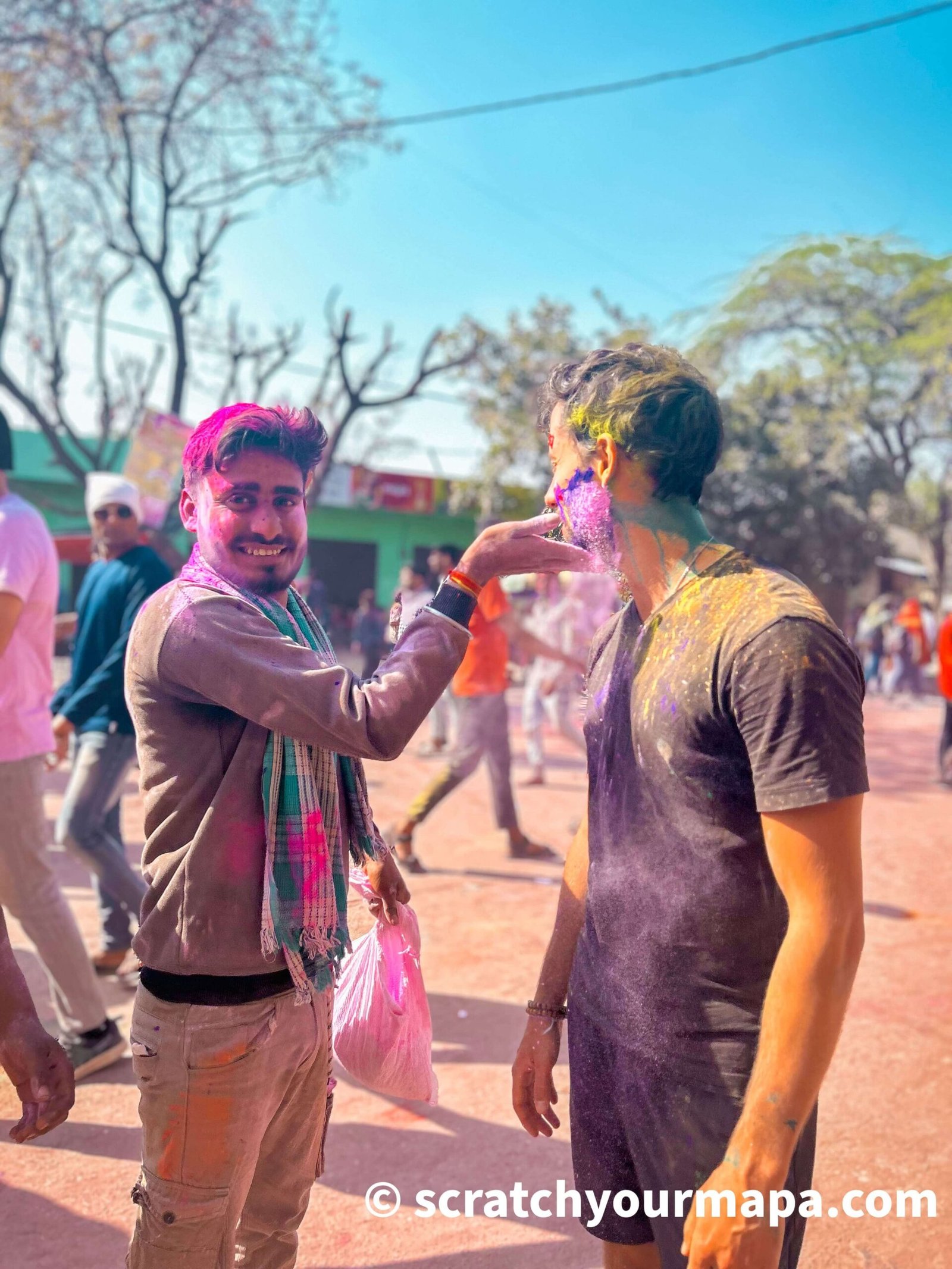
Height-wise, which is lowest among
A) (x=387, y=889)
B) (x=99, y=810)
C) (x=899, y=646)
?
(x=99, y=810)

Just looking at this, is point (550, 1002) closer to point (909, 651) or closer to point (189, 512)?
point (189, 512)

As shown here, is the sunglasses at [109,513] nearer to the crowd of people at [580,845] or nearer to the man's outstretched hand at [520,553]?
the crowd of people at [580,845]

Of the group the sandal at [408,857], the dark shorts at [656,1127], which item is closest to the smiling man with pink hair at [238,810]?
the dark shorts at [656,1127]

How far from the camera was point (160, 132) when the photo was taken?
12586mm

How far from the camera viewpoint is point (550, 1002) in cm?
192

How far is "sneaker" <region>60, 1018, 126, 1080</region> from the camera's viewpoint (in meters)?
3.35

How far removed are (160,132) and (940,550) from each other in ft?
60.1

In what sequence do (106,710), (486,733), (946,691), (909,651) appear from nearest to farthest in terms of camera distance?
(106,710) < (486,733) < (946,691) < (909,651)

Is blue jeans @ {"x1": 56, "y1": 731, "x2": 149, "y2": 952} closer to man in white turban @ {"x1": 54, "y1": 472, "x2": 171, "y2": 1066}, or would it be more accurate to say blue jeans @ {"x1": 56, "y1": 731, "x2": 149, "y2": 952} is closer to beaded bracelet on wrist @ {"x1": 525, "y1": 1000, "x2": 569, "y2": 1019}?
man in white turban @ {"x1": 54, "y1": 472, "x2": 171, "y2": 1066}

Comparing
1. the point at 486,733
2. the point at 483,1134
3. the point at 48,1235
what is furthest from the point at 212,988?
the point at 486,733

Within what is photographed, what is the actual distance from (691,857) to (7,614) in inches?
90.4

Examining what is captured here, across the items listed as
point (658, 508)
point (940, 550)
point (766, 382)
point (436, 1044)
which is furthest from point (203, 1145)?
point (940, 550)

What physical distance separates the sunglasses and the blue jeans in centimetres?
91

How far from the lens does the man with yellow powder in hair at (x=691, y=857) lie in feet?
4.33
